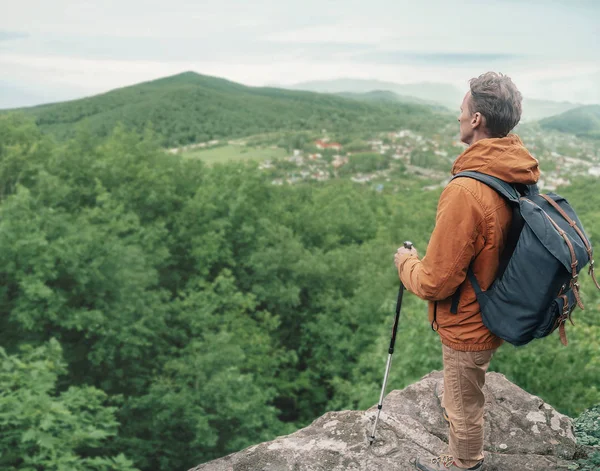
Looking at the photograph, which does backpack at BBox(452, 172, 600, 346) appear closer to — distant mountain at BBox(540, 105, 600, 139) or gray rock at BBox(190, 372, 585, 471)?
gray rock at BBox(190, 372, 585, 471)

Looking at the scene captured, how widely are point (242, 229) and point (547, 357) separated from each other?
48.3 ft

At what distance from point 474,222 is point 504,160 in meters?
0.35

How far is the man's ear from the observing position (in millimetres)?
2598

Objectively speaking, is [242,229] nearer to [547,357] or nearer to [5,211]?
Result: [5,211]

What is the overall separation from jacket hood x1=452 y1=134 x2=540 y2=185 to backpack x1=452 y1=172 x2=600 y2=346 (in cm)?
4

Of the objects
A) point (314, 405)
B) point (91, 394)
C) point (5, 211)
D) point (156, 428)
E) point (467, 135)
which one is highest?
point (467, 135)

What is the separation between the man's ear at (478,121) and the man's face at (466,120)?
15 mm

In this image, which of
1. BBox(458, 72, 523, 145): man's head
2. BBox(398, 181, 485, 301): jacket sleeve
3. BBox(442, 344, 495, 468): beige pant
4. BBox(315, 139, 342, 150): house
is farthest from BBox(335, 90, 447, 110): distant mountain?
BBox(398, 181, 485, 301): jacket sleeve

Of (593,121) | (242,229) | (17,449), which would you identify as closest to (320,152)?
(593,121)

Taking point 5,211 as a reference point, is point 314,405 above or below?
below

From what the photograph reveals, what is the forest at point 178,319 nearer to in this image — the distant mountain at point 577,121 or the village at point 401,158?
the village at point 401,158

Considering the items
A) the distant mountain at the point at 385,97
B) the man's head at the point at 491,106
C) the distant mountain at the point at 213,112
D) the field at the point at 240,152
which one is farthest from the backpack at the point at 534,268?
the distant mountain at the point at 385,97

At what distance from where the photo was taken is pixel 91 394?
10.3m

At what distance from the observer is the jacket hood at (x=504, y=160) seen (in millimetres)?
2578
